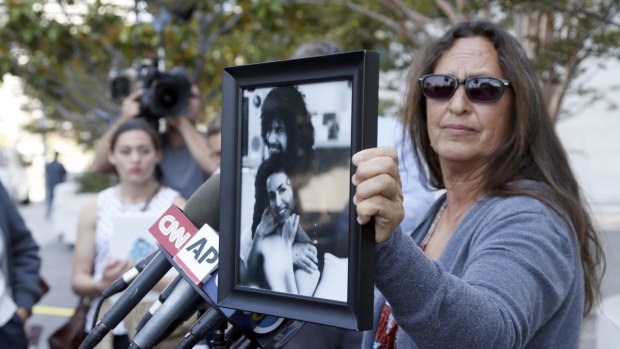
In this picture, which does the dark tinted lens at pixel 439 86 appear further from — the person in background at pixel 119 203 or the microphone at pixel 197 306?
the person in background at pixel 119 203

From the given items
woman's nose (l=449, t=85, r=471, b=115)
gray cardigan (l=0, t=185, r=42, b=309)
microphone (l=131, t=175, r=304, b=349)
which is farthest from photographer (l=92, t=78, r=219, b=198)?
microphone (l=131, t=175, r=304, b=349)

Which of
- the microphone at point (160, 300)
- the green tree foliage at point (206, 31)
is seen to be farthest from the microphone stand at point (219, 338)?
the green tree foliage at point (206, 31)

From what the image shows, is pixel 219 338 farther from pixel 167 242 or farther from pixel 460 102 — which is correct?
pixel 460 102

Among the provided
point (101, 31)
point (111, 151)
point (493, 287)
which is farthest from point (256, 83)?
point (101, 31)

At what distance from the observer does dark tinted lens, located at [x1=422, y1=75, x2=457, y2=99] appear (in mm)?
1735

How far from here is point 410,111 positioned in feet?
6.59

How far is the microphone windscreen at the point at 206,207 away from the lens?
4.75 feet

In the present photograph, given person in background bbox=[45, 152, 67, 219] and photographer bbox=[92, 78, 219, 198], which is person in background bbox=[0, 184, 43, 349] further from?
person in background bbox=[45, 152, 67, 219]

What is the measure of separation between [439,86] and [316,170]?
698 millimetres

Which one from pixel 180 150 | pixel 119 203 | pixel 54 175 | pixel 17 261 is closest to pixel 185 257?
pixel 17 261

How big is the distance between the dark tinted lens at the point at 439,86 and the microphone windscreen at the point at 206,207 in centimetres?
59

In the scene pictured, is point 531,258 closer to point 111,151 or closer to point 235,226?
point 235,226

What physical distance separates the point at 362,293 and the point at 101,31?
8365mm

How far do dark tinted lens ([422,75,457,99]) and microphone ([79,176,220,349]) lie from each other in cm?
59
